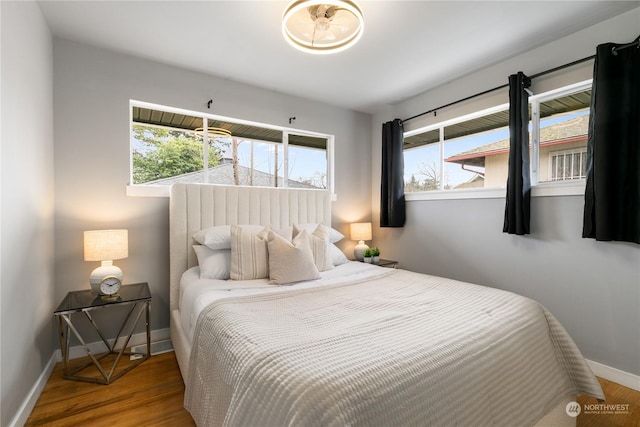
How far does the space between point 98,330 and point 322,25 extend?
9.01 feet

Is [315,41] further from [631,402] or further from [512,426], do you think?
[631,402]

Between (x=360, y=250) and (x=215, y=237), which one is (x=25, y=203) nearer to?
(x=215, y=237)

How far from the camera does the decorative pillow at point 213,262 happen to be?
2348 mm

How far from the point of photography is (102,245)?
2203 millimetres

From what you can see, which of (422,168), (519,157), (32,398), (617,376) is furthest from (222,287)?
(617,376)

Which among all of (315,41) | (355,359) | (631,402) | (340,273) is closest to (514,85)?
(315,41)

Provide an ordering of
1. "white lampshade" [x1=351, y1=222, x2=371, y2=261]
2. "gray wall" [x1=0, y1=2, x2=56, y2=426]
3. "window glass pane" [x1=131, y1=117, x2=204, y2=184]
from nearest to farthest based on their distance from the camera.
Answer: "gray wall" [x1=0, y1=2, x2=56, y2=426] < "window glass pane" [x1=131, y1=117, x2=204, y2=184] < "white lampshade" [x1=351, y1=222, x2=371, y2=261]

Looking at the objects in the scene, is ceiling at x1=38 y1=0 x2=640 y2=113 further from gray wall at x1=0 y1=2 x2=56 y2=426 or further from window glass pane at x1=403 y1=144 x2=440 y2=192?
window glass pane at x1=403 y1=144 x2=440 y2=192

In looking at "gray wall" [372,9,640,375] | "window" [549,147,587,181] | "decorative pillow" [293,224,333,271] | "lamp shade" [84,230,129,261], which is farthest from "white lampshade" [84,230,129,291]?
"window" [549,147,587,181]

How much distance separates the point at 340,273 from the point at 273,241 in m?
0.65

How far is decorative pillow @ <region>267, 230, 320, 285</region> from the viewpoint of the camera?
221 cm

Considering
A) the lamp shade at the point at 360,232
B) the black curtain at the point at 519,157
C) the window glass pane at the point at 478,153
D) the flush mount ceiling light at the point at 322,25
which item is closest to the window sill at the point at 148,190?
the flush mount ceiling light at the point at 322,25

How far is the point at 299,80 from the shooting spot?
3121 millimetres

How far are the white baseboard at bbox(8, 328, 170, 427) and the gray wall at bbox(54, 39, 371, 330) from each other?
108 millimetres
